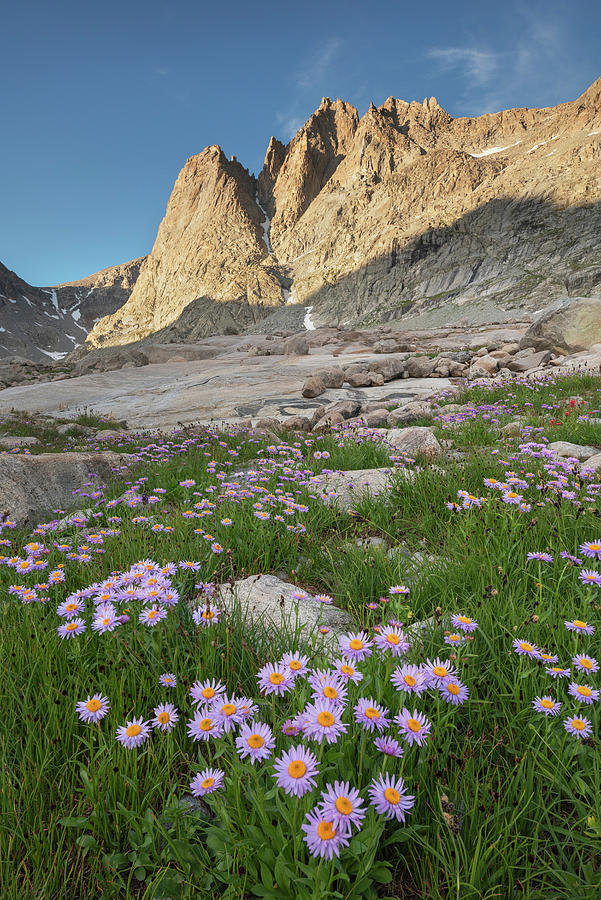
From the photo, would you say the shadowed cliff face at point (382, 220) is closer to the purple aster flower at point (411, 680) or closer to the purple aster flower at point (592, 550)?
the purple aster flower at point (592, 550)

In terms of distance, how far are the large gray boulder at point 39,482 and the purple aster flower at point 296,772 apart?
3923 millimetres

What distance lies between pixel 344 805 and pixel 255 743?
297 millimetres

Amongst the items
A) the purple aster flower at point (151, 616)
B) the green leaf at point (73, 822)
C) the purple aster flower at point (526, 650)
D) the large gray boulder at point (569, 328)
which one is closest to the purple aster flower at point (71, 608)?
the purple aster flower at point (151, 616)

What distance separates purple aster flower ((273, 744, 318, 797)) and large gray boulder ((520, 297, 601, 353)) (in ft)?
64.3

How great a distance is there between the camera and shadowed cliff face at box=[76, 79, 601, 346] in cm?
10156

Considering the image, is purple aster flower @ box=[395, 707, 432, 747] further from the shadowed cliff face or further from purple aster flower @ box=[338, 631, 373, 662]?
the shadowed cliff face

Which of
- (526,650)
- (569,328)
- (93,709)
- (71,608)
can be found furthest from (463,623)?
(569,328)

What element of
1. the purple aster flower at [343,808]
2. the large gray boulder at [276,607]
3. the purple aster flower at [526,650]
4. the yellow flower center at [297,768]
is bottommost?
the large gray boulder at [276,607]

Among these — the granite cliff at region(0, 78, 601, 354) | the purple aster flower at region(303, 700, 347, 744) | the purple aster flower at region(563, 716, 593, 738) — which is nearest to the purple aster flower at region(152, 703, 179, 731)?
the purple aster flower at region(303, 700, 347, 744)

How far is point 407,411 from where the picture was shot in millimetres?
8609

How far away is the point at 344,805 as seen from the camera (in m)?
0.94

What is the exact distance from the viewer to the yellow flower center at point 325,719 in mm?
1062

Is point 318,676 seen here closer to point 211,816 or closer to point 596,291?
point 211,816

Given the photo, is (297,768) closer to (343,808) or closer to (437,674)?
(343,808)
